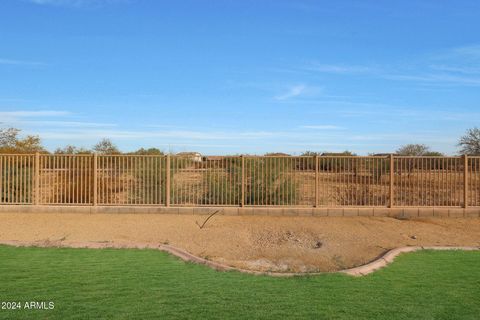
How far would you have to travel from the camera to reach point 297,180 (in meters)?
19.4

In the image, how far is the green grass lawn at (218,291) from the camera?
6.87m

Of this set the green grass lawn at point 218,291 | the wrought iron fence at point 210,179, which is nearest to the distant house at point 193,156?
the wrought iron fence at point 210,179

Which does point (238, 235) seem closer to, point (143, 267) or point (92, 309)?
point (143, 267)

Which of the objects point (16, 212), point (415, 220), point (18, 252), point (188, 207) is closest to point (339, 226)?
point (415, 220)

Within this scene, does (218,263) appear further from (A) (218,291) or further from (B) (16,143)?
(B) (16,143)

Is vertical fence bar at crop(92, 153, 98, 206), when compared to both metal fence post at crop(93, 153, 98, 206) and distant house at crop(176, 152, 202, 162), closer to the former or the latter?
metal fence post at crop(93, 153, 98, 206)

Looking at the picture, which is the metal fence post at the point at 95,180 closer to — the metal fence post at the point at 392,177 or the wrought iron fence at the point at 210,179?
the wrought iron fence at the point at 210,179

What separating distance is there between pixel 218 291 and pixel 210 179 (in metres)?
11.4

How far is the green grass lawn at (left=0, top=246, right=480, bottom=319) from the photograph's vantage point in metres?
6.87

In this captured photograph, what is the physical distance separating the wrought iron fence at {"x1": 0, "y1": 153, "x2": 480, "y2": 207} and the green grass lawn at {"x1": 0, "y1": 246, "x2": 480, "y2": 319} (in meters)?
8.50

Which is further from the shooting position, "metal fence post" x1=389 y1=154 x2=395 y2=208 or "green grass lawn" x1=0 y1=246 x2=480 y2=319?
"metal fence post" x1=389 y1=154 x2=395 y2=208

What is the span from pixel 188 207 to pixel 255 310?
1186 centimetres

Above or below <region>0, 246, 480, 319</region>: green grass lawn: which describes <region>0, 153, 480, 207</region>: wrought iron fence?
above

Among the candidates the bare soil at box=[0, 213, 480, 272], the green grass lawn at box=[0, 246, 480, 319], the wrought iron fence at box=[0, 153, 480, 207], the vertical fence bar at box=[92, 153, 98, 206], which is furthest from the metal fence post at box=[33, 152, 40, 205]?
the green grass lawn at box=[0, 246, 480, 319]
